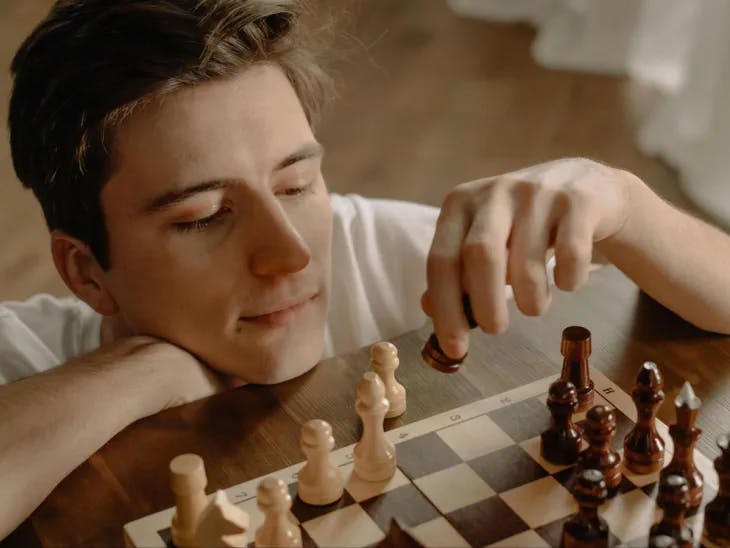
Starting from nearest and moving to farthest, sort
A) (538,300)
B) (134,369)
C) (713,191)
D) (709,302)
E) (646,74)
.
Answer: (538,300), (134,369), (709,302), (713,191), (646,74)

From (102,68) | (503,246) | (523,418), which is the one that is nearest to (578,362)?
(523,418)

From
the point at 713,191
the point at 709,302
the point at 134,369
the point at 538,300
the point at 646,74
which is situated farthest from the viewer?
the point at 646,74

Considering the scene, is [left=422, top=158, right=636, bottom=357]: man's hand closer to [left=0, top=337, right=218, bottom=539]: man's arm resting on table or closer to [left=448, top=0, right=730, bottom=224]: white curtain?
[left=0, top=337, right=218, bottom=539]: man's arm resting on table

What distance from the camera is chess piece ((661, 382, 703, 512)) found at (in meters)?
1.14

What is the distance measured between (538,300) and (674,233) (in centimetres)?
44

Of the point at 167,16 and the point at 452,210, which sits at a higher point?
the point at 167,16

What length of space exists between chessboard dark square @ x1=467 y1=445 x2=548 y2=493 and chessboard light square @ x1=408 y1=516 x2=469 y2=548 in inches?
3.2

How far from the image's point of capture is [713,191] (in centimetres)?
328

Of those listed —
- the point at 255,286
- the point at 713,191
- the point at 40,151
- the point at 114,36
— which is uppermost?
the point at 114,36

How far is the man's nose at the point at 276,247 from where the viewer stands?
140 centimetres

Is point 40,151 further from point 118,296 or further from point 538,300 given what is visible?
point 538,300

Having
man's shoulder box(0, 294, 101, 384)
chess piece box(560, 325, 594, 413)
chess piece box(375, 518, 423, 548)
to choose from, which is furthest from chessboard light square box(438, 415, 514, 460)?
man's shoulder box(0, 294, 101, 384)

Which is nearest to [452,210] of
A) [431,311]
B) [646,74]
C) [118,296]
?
[431,311]

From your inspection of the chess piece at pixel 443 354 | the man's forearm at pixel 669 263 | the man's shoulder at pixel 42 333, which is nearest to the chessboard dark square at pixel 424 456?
the chess piece at pixel 443 354
